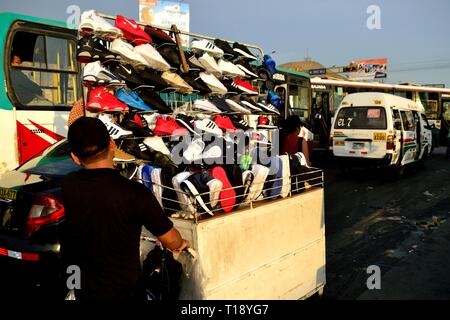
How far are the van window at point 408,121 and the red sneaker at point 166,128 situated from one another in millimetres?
10079

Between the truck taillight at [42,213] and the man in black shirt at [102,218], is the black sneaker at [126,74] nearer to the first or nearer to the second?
the man in black shirt at [102,218]

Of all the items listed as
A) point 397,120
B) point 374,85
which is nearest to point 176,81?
point 397,120

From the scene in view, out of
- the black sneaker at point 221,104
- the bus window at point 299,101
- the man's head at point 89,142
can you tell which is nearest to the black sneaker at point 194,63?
the black sneaker at point 221,104

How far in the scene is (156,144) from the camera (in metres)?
3.65

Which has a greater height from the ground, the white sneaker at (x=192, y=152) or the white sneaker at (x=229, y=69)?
the white sneaker at (x=229, y=69)

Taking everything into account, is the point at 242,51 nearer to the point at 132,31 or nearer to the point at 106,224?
the point at 132,31

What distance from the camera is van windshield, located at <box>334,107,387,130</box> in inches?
449

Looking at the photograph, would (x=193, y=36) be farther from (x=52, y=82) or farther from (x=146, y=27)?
(x=52, y=82)

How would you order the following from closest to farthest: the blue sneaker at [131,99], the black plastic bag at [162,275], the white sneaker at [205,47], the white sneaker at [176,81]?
1. the black plastic bag at [162,275]
2. the blue sneaker at [131,99]
3. the white sneaker at [176,81]
4. the white sneaker at [205,47]

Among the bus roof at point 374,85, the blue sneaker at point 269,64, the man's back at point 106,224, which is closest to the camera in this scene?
the man's back at point 106,224

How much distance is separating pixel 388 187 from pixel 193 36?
26.0 ft

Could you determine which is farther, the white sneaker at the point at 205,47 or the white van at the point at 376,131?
the white van at the point at 376,131

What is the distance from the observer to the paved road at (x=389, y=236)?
4662 millimetres
